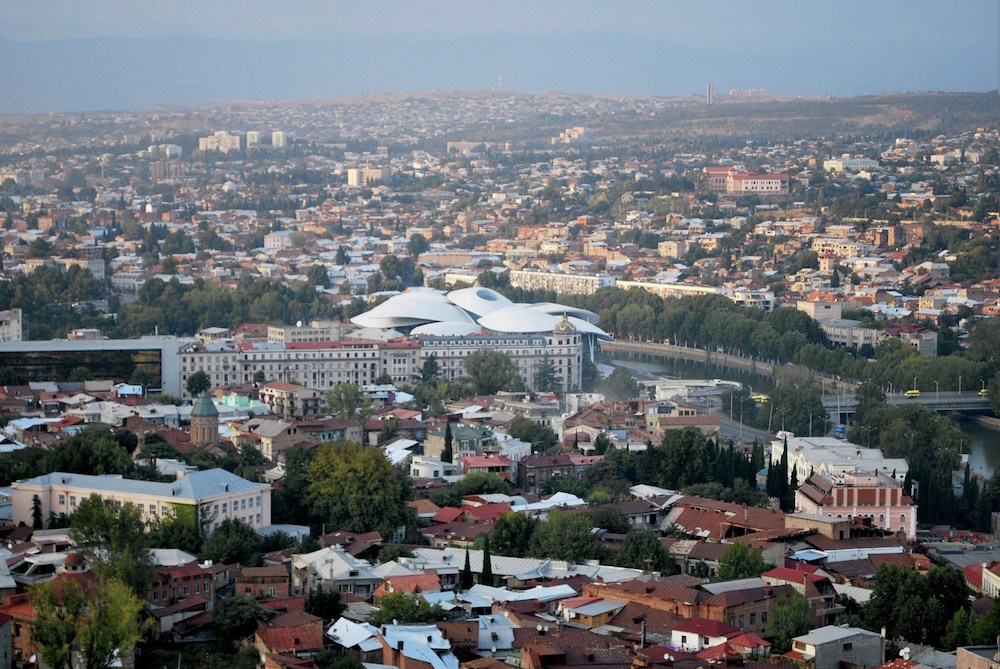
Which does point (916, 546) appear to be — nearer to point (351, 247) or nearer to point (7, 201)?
point (351, 247)

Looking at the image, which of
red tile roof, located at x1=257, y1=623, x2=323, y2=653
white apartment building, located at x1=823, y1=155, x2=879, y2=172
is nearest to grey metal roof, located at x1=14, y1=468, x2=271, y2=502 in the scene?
red tile roof, located at x1=257, y1=623, x2=323, y2=653

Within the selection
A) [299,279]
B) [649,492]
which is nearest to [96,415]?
[649,492]

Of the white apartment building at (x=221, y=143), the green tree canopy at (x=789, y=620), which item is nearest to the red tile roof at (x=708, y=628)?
the green tree canopy at (x=789, y=620)

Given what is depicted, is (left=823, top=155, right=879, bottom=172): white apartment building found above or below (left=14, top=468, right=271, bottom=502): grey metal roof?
below

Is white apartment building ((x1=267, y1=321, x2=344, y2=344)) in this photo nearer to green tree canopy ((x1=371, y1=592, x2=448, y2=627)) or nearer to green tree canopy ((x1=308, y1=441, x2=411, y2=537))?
green tree canopy ((x1=308, y1=441, x2=411, y2=537))

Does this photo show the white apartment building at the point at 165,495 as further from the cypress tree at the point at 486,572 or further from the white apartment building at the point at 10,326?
the white apartment building at the point at 10,326
